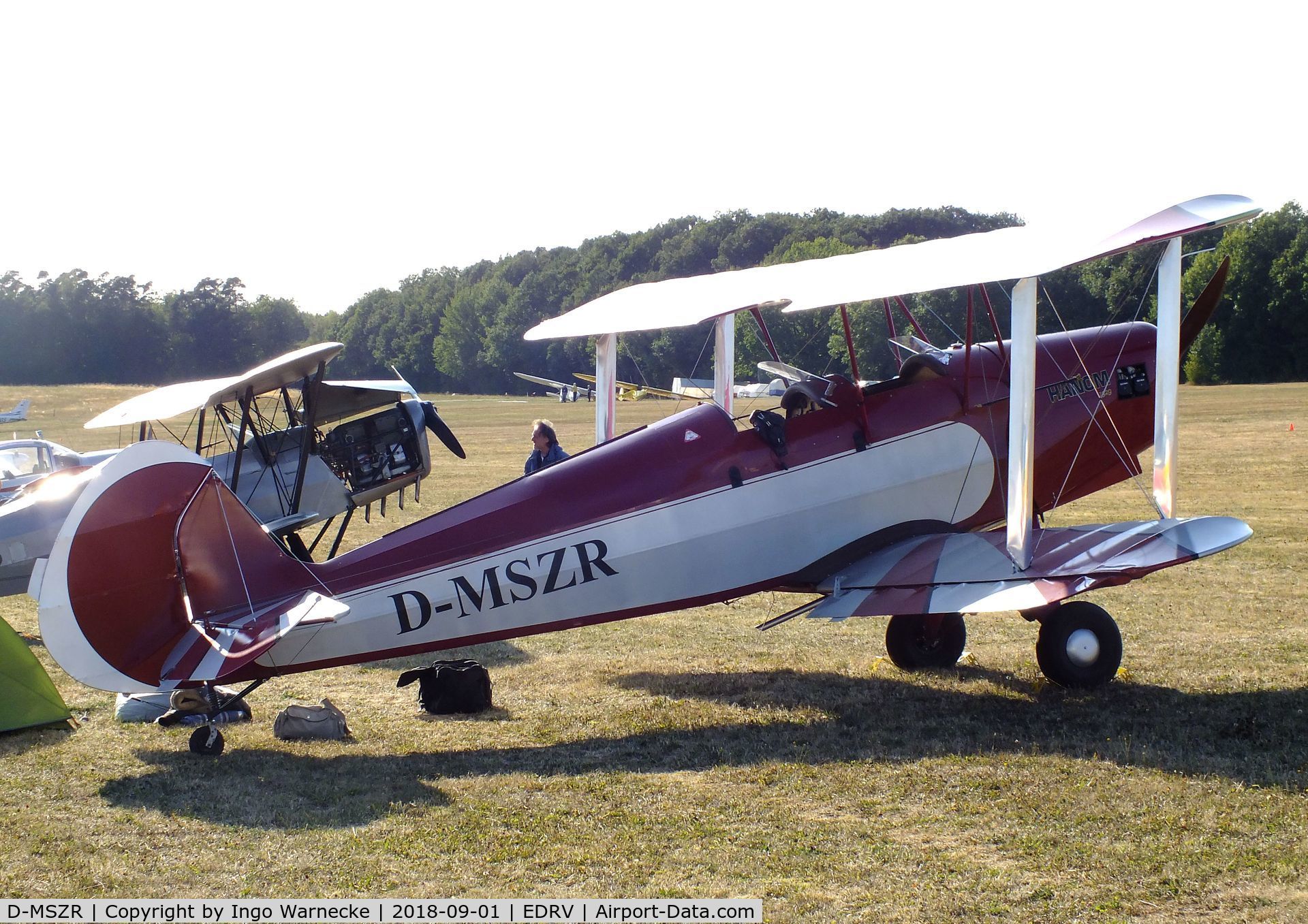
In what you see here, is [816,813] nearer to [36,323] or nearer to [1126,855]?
[1126,855]

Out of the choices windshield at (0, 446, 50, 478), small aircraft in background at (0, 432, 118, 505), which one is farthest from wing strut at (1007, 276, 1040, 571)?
windshield at (0, 446, 50, 478)

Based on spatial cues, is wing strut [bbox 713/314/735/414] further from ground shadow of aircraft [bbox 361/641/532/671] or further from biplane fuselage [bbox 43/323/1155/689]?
ground shadow of aircraft [bbox 361/641/532/671]

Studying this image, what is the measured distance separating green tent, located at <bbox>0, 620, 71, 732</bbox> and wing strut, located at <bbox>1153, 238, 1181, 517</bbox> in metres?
6.21

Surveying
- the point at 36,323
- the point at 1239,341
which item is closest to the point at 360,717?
the point at 1239,341

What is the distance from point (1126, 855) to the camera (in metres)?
4.05

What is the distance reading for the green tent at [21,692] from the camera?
631 centimetres

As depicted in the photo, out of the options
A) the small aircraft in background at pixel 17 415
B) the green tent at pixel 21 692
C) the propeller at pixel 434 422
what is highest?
the small aircraft in background at pixel 17 415

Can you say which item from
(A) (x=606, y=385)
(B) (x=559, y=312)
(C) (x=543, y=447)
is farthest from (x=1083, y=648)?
(B) (x=559, y=312)

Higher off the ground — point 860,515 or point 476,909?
point 860,515

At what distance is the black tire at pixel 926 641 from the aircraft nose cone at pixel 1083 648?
3.65 feet

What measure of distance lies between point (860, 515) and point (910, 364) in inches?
43.7

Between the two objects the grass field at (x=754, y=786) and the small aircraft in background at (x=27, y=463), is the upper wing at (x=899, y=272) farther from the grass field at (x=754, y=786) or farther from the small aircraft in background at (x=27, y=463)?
the small aircraft in background at (x=27, y=463)

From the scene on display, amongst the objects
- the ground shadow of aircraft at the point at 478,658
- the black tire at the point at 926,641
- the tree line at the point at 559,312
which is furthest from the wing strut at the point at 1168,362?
the tree line at the point at 559,312

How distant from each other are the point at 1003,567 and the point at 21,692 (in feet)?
17.9
